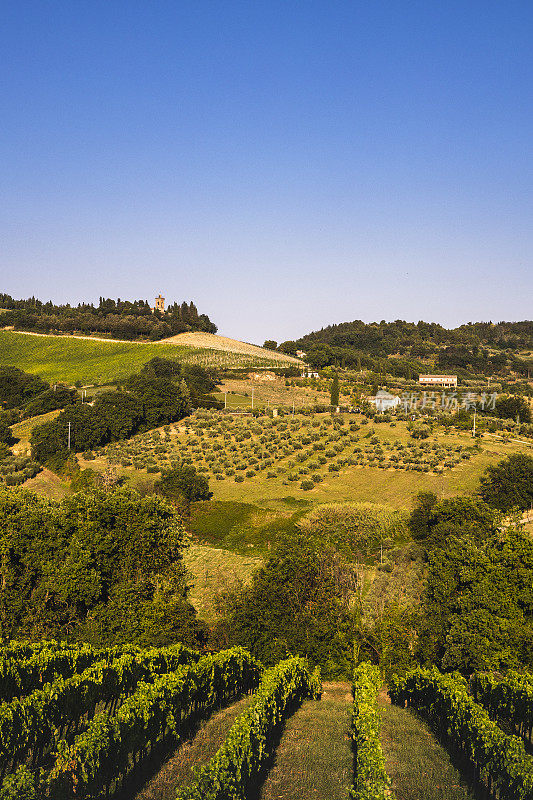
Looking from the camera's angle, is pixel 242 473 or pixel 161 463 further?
pixel 161 463

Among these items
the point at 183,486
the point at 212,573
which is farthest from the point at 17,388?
the point at 212,573

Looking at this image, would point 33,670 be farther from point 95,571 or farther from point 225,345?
point 225,345

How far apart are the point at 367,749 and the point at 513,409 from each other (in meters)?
78.0

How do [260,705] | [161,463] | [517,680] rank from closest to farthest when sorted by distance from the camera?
[260,705] → [517,680] → [161,463]

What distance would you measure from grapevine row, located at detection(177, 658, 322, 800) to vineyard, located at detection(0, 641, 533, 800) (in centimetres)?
4

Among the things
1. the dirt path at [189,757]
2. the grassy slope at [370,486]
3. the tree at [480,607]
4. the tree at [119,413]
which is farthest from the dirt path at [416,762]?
the tree at [119,413]

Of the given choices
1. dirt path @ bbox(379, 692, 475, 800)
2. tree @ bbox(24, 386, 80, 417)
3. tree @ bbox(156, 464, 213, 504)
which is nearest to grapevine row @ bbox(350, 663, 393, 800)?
dirt path @ bbox(379, 692, 475, 800)

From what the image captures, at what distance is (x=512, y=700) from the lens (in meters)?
19.3

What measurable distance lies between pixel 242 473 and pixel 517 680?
38112 mm

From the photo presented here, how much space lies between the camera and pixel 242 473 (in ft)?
186

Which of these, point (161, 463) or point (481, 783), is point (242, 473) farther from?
point (481, 783)

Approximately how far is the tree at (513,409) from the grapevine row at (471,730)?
6878cm

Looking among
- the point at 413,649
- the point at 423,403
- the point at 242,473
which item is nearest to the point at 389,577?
the point at 413,649

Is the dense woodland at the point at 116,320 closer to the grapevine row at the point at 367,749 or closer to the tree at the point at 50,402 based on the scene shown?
the tree at the point at 50,402
